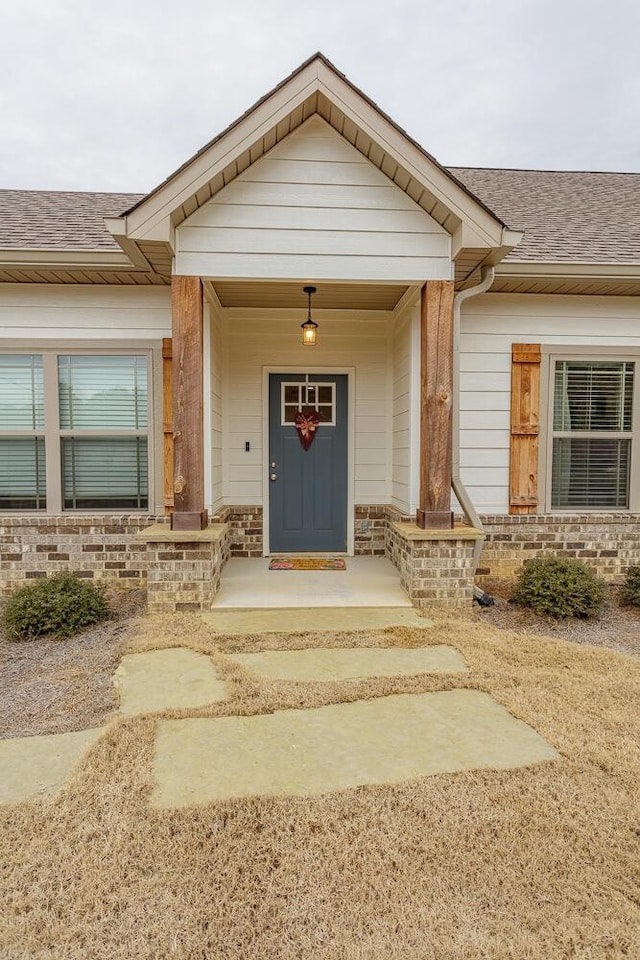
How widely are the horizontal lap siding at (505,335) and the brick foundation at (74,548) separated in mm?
3230

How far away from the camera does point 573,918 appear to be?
144 cm

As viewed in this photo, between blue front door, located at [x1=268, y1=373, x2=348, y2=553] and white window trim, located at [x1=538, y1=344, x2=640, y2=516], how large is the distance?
2.03 m

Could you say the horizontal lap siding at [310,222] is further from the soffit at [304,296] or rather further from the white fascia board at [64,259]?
the white fascia board at [64,259]

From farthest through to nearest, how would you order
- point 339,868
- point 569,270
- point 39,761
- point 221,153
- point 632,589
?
point 569,270
point 632,589
point 221,153
point 39,761
point 339,868

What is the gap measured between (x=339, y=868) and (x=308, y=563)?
392 centimetres

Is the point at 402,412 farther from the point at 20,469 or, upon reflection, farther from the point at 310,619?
the point at 20,469

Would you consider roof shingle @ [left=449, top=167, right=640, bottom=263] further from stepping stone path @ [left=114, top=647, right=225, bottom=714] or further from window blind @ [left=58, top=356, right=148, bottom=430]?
stepping stone path @ [left=114, top=647, right=225, bottom=714]

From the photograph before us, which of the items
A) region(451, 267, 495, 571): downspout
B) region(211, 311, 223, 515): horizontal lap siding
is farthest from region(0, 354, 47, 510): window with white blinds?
region(451, 267, 495, 571): downspout

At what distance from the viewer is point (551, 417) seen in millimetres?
5223

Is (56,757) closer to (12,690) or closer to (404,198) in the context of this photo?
(12,690)

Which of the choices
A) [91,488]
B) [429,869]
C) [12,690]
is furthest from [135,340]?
[429,869]

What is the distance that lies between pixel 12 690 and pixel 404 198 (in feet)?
14.1

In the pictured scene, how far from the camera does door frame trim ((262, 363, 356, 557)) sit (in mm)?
5711

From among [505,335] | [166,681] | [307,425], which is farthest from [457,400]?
[166,681]
